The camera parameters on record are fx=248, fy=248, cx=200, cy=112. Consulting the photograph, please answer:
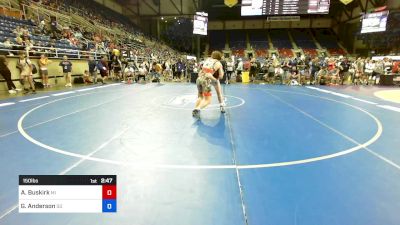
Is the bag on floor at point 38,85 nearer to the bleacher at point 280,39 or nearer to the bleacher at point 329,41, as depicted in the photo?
the bleacher at point 280,39

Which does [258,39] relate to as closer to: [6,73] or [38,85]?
[38,85]

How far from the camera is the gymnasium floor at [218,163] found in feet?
7.71

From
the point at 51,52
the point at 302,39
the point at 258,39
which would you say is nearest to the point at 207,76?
the point at 51,52

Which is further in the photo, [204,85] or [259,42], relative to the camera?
[259,42]

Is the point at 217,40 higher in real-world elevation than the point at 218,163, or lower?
higher

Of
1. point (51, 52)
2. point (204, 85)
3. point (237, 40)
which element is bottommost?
point (204, 85)

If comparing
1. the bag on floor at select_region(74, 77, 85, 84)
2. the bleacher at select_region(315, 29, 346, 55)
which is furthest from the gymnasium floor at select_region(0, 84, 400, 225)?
the bleacher at select_region(315, 29, 346, 55)

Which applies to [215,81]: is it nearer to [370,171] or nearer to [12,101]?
[370,171]

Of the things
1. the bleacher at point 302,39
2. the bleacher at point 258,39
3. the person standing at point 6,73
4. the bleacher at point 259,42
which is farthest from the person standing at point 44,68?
the bleacher at point 302,39
